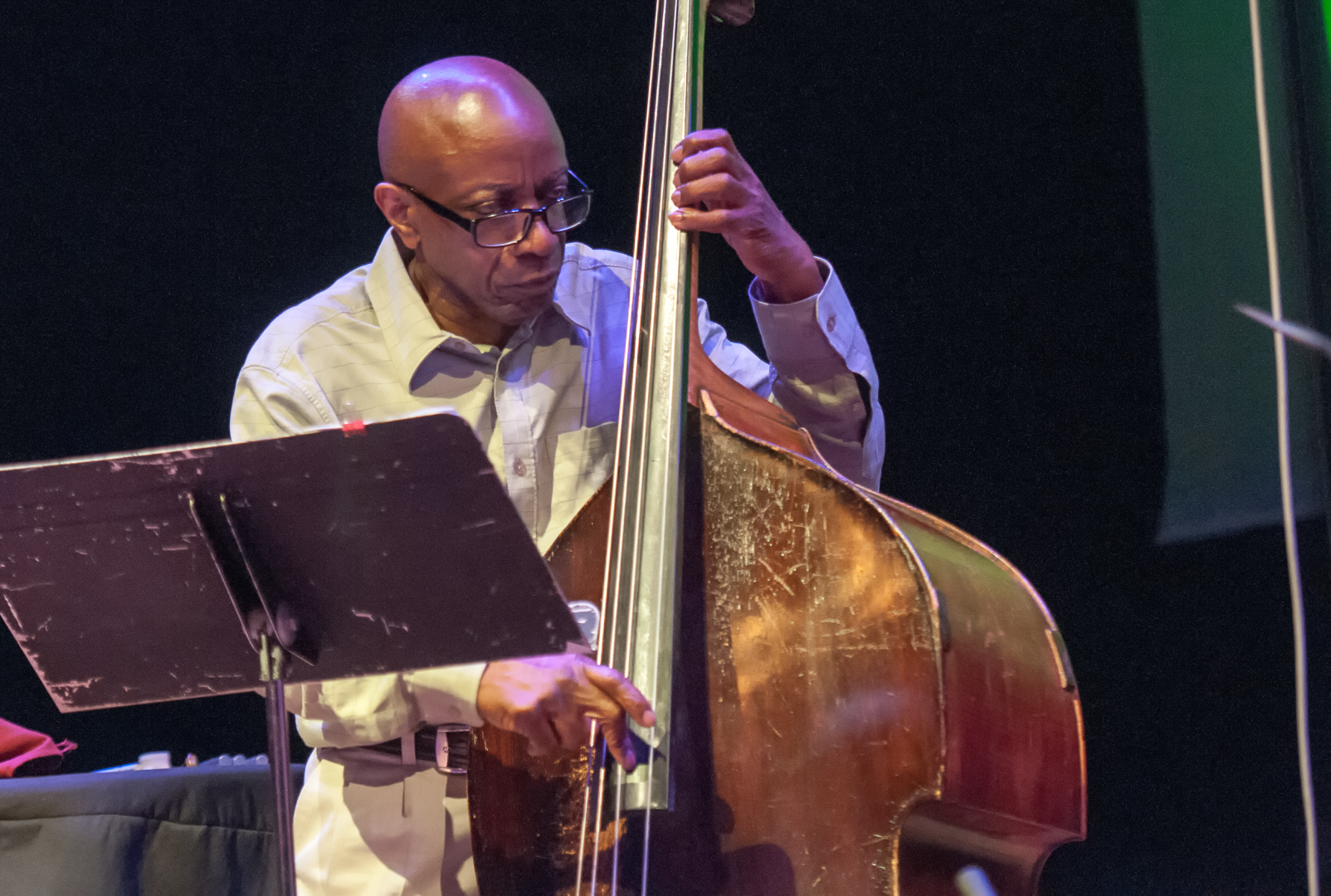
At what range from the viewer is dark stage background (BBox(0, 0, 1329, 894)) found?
2006 mm

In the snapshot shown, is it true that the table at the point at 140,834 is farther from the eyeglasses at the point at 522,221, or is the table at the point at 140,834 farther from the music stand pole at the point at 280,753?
the eyeglasses at the point at 522,221

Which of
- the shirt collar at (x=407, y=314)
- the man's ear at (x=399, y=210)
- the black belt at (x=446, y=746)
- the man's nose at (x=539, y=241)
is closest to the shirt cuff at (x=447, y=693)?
the black belt at (x=446, y=746)

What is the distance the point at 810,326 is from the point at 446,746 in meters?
0.63

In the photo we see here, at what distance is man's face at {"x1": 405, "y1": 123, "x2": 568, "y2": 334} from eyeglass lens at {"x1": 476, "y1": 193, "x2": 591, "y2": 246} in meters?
0.01

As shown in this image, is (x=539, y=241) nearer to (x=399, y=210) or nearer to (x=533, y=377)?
(x=533, y=377)

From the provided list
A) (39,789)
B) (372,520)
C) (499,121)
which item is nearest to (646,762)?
(372,520)

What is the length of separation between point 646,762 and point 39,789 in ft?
3.82

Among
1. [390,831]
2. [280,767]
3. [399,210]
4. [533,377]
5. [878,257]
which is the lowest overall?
[390,831]

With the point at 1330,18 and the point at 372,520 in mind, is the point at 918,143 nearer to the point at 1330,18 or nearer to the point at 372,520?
the point at 1330,18

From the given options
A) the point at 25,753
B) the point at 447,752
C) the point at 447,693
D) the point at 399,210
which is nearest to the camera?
the point at 447,693

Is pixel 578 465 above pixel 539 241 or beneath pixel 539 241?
beneath

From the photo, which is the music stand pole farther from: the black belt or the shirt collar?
the shirt collar

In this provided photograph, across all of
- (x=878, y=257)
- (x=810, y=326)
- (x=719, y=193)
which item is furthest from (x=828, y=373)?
(x=878, y=257)

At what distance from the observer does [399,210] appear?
1.73 metres
